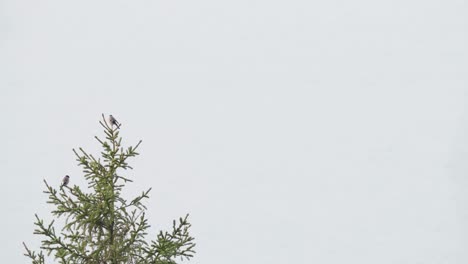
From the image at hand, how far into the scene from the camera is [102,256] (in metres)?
11.5

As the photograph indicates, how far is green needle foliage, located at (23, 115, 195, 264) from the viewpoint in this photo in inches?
A: 452

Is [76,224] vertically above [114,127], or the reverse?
[114,127]

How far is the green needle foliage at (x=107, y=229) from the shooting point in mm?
11469

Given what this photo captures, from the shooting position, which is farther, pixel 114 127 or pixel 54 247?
pixel 114 127

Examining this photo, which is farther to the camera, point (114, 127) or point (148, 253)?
point (114, 127)

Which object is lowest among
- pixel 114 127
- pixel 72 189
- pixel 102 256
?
pixel 102 256

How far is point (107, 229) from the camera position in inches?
464

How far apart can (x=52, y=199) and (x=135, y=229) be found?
1.08 m

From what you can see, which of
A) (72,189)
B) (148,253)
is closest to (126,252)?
(148,253)

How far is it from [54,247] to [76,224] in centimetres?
41

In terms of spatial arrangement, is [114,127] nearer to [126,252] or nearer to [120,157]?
[120,157]

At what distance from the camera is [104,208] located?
1164 centimetres

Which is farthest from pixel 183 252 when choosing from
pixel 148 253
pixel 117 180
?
pixel 117 180

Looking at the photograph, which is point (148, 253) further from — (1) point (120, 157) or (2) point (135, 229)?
(1) point (120, 157)
